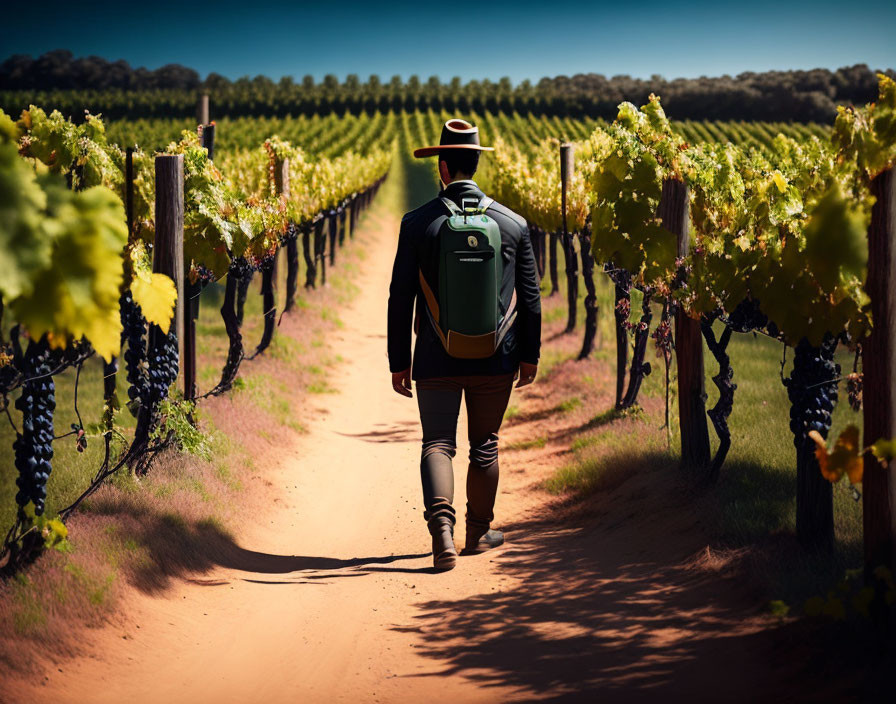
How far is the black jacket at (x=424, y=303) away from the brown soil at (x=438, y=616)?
3.94 ft

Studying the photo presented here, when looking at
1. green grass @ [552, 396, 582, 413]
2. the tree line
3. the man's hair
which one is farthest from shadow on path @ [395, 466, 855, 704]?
the tree line

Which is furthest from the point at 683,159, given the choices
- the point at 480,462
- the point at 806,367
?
the point at 480,462

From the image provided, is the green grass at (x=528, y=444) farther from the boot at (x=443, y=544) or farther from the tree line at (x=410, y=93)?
the tree line at (x=410, y=93)

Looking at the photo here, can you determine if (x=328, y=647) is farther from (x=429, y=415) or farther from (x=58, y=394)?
(x=58, y=394)

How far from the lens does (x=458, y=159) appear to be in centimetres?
529

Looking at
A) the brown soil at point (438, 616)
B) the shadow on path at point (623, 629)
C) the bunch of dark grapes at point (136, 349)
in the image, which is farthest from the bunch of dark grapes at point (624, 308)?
the bunch of dark grapes at point (136, 349)

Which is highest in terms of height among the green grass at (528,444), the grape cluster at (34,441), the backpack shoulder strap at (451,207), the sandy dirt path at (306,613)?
the backpack shoulder strap at (451,207)

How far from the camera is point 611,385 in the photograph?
10.2 metres

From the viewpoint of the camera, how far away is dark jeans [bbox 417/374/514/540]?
5.19 m

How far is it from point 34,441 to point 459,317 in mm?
2304

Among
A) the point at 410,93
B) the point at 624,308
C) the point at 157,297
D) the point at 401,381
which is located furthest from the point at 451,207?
the point at 410,93

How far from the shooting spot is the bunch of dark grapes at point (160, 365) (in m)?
6.30

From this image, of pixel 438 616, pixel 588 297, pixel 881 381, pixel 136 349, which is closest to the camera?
pixel 881 381

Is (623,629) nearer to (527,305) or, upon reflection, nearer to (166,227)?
(527,305)
